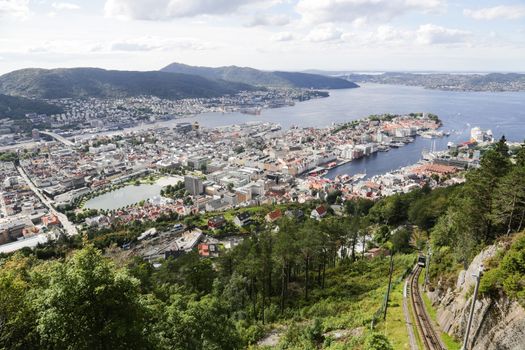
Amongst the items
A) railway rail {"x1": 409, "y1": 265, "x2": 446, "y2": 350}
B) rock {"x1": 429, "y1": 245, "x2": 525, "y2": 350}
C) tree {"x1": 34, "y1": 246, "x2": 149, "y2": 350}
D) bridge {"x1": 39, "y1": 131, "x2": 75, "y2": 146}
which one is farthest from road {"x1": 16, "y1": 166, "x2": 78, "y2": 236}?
rock {"x1": 429, "y1": 245, "x2": 525, "y2": 350}

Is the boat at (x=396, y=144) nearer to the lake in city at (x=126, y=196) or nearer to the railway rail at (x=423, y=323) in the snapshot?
the lake in city at (x=126, y=196)

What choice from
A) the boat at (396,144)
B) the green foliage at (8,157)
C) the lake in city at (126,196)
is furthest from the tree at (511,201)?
the green foliage at (8,157)

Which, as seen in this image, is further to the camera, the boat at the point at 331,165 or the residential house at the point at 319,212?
the boat at the point at 331,165

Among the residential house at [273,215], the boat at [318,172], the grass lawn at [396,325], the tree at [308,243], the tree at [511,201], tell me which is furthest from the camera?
the boat at [318,172]

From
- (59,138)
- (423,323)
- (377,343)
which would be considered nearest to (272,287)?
(423,323)

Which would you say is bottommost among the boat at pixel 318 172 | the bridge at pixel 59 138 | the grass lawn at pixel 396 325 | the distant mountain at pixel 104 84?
the boat at pixel 318 172

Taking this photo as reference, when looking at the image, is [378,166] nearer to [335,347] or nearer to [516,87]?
[335,347]

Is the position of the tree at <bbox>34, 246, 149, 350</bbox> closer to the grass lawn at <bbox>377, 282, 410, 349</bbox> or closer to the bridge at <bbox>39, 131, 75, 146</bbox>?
the grass lawn at <bbox>377, 282, 410, 349</bbox>
